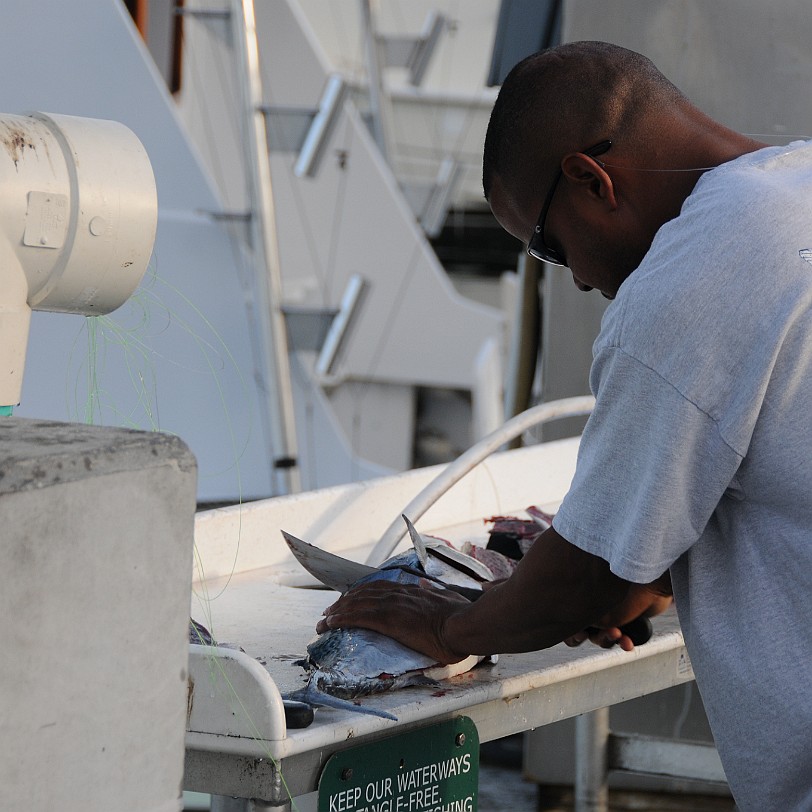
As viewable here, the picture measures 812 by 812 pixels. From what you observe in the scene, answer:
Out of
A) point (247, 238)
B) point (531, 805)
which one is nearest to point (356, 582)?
point (531, 805)

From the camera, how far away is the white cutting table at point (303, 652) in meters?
1.36

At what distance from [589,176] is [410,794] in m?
0.85

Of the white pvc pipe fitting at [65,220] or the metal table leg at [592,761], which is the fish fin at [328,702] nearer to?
the white pvc pipe fitting at [65,220]

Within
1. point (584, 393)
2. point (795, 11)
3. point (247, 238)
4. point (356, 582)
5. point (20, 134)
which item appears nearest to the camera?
point (20, 134)

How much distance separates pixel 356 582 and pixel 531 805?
244cm

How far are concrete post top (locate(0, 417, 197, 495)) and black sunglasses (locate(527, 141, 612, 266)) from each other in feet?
2.23

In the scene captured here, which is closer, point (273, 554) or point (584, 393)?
point (273, 554)

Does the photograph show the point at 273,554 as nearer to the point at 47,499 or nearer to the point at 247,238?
the point at 47,499

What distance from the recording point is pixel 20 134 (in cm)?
113

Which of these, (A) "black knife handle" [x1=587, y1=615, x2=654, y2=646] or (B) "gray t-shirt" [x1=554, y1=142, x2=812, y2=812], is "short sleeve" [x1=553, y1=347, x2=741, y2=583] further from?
(A) "black knife handle" [x1=587, y1=615, x2=654, y2=646]

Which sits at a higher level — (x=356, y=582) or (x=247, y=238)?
(x=356, y=582)

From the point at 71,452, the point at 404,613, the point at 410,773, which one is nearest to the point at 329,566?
the point at 404,613

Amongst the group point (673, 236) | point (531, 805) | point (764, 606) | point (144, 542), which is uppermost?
point (673, 236)

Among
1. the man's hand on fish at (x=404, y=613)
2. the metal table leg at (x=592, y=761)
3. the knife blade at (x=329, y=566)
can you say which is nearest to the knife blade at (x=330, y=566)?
the knife blade at (x=329, y=566)
